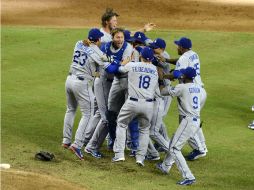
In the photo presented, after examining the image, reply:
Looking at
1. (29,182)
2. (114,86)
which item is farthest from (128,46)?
(29,182)

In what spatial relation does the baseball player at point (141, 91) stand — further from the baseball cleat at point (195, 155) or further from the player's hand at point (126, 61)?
the baseball cleat at point (195, 155)

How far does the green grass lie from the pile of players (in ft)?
1.16

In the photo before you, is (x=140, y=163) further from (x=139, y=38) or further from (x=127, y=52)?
(x=139, y=38)

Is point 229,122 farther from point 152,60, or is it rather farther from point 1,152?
point 1,152

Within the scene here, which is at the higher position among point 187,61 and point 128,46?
point 128,46

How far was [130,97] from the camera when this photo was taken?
446 inches

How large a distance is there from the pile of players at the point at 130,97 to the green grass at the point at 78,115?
1.16 feet

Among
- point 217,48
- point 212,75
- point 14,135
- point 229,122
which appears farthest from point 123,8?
point 14,135

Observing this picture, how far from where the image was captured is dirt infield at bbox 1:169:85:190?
9558 millimetres

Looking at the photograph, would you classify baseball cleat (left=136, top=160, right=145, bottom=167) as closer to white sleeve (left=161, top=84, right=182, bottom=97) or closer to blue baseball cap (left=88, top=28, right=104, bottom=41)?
white sleeve (left=161, top=84, right=182, bottom=97)

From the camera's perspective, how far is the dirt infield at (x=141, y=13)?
1013 inches

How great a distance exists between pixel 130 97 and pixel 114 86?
0.73m

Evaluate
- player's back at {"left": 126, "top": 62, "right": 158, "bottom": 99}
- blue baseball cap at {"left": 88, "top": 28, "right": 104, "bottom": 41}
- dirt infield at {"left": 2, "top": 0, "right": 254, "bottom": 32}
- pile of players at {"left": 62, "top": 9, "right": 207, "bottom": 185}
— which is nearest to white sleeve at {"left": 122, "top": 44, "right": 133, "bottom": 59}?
pile of players at {"left": 62, "top": 9, "right": 207, "bottom": 185}

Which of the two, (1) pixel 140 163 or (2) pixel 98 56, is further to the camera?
(2) pixel 98 56
